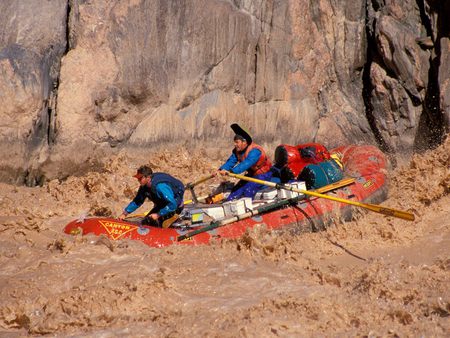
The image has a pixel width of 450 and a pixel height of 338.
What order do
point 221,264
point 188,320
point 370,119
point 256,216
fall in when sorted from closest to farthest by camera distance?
point 188,320 → point 221,264 → point 256,216 → point 370,119

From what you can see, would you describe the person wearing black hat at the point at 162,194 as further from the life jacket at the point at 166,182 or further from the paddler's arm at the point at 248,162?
the paddler's arm at the point at 248,162

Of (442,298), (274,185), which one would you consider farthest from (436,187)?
(442,298)

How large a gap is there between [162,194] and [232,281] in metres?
1.78

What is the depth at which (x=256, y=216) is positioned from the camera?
805 centimetres

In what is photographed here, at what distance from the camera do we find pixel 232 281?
21.2ft

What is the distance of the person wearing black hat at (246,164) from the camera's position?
29.6 feet

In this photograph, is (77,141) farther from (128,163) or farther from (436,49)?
(436,49)

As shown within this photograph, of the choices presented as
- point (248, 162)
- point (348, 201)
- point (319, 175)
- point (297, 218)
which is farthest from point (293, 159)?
point (348, 201)

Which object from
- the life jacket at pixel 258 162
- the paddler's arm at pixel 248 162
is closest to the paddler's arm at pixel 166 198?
the paddler's arm at pixel 248 162

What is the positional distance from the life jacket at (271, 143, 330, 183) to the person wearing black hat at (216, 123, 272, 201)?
0.18m

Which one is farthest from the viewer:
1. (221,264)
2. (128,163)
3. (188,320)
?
(128,163)

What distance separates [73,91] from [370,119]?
635 centimetres

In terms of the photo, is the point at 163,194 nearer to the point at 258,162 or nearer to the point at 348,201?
the point at 258,162

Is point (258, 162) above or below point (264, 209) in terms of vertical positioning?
above
